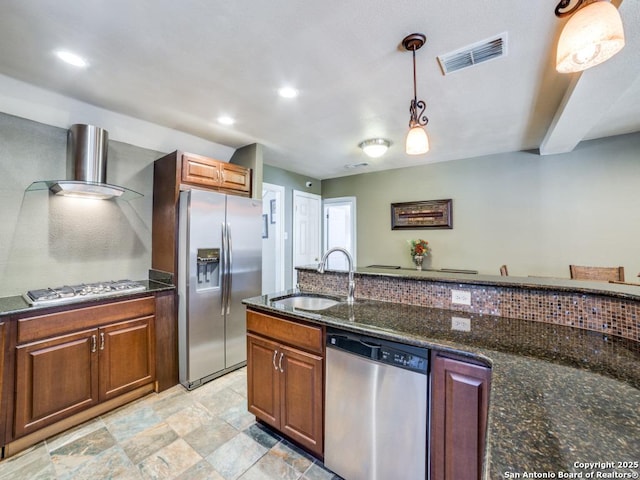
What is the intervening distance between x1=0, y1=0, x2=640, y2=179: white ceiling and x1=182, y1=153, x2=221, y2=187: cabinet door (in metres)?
0.39

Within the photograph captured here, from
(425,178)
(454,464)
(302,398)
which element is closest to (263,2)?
(302,398)

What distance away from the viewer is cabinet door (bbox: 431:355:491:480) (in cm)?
116

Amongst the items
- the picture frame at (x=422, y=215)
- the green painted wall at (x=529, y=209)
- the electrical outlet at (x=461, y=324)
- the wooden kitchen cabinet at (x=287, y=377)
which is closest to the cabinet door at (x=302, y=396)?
the wooden kitchen cabinet at (x=287, y=377)

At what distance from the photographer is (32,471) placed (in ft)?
5.56

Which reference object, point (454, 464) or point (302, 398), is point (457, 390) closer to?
point (454, 464)

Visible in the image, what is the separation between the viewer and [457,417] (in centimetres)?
121

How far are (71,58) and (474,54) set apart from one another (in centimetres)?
270

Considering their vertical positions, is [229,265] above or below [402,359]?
above

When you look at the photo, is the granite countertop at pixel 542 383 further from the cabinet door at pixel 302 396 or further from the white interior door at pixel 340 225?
the white interior door at pixel 340 225

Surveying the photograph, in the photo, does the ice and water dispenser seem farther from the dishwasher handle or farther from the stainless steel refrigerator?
the dishwasher handle

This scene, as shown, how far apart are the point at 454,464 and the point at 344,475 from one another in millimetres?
676

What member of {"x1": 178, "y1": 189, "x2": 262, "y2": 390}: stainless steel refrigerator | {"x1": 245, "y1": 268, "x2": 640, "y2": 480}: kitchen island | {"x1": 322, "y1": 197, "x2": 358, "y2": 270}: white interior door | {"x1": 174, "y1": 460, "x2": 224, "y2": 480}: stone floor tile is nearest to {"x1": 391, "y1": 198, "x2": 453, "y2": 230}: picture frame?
{"x1": 322, "y1": 197, "x2": 358, "y2": 270}: white interior door

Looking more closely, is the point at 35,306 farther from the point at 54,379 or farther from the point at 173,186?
the point at 173,186

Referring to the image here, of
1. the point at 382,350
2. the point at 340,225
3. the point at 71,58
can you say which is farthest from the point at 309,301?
the point at 340,225
